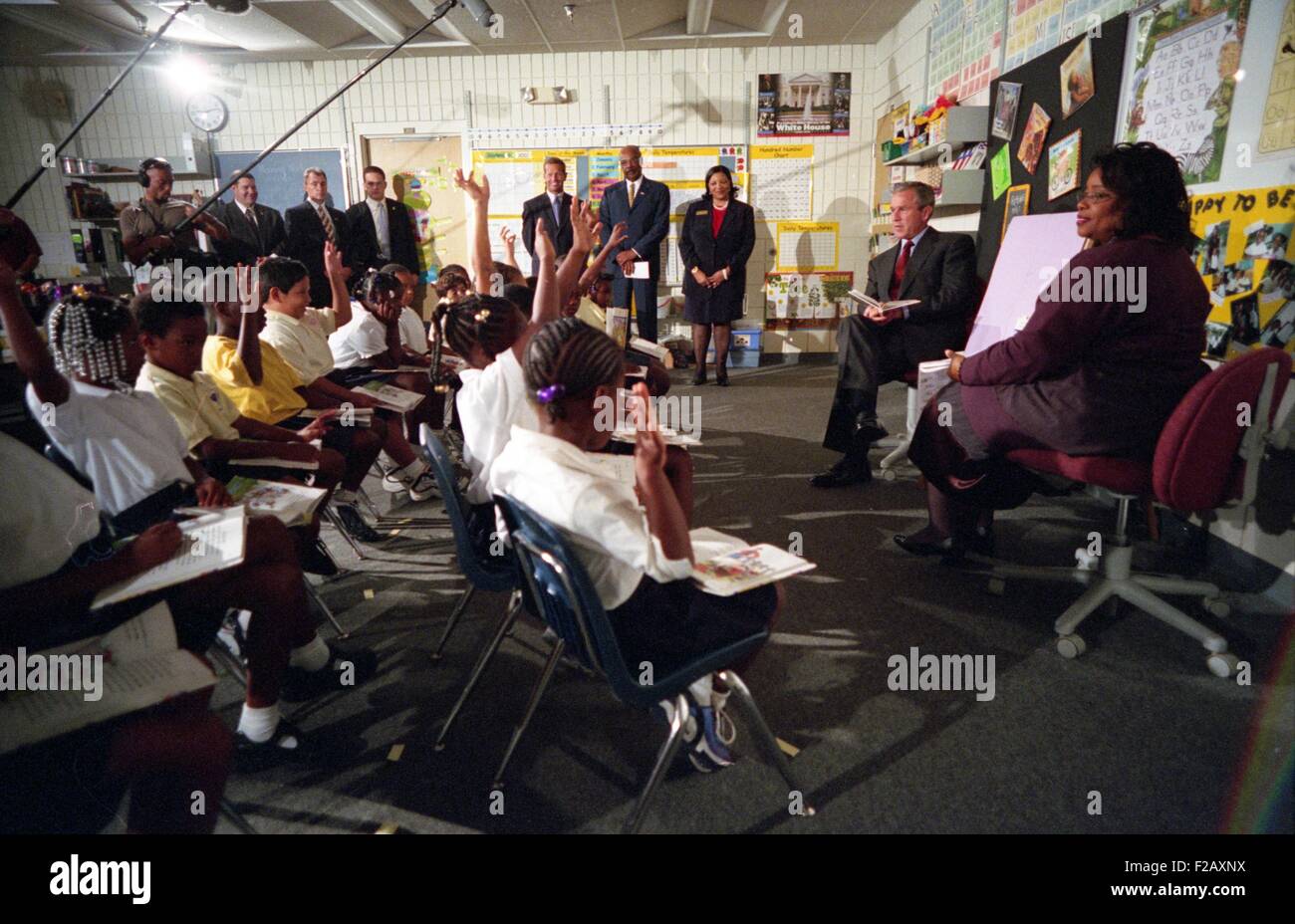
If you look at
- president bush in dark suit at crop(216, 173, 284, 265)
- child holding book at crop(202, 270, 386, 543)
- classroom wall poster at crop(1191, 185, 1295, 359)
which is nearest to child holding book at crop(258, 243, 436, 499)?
child holding book at crop(202, 270, 386, 543)

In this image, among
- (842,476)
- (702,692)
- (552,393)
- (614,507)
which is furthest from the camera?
(842,476)

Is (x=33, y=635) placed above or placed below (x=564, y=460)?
below

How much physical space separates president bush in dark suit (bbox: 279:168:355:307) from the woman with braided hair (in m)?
4.92

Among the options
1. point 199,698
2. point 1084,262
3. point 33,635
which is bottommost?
point 199,698

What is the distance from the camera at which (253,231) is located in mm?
5555

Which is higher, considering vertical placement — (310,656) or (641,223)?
(641,223)

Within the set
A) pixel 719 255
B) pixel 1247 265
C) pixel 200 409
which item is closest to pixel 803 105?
pixel 719 255

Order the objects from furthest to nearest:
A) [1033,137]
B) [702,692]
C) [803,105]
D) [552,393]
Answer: [803,105], [1033,137], [702,692], [552,393]

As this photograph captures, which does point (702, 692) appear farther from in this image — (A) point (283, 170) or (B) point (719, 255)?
(A) point (283, 170)

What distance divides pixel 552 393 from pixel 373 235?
527 cm
